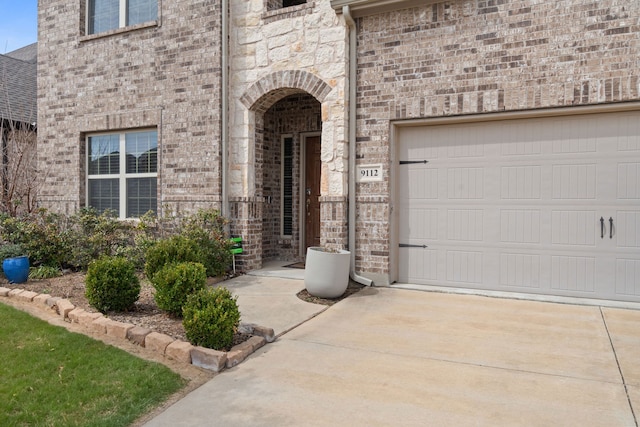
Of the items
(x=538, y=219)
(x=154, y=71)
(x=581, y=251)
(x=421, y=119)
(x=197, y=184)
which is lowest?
(x=581, y=251)

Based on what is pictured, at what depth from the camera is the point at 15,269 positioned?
23.2 ft

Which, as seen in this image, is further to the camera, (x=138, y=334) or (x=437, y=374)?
(x=138, y=334)

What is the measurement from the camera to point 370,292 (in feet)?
22.1

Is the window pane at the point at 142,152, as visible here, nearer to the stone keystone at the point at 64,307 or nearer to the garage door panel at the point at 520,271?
the stone keystone at the point at 64,307

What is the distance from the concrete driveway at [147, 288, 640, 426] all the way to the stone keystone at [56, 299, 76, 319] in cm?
245

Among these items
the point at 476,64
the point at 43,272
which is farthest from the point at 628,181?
the point at 43,272

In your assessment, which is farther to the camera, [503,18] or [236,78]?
[236,78]

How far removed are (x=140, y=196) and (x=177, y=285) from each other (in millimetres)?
4618

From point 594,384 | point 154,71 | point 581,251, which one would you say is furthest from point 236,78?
point 594,384

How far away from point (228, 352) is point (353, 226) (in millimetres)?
3436

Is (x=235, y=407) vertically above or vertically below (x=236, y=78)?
below

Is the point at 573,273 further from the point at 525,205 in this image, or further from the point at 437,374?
the point at 437,374

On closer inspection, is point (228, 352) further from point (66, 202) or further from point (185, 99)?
point (66, 202)

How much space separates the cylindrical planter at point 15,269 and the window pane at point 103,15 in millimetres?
4855
